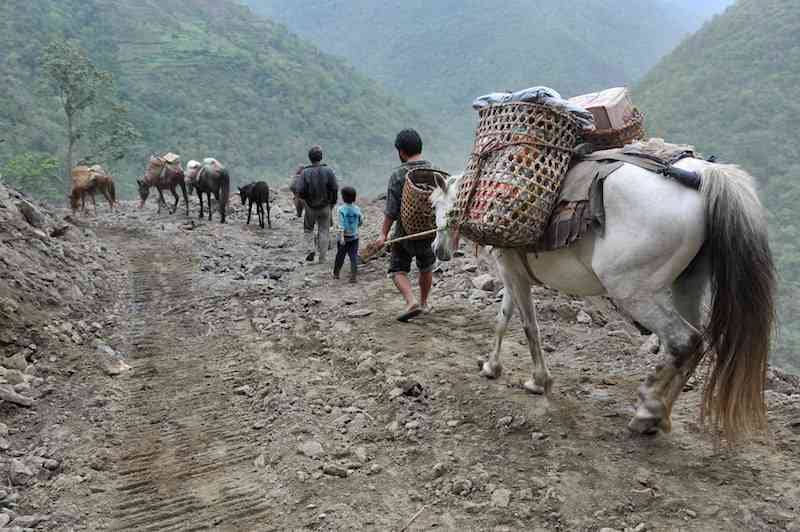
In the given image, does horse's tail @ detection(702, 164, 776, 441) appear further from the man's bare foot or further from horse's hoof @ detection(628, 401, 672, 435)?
the man's bare foot

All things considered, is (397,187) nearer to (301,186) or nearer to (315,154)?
(315,154)

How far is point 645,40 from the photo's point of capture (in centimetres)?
10856

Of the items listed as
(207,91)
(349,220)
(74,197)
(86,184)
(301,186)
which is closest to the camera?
(349,220)

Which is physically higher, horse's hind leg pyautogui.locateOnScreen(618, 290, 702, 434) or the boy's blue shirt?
the boy's blue shirt

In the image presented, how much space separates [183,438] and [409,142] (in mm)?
3259

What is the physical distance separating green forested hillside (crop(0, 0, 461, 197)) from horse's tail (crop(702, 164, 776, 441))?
3290cm

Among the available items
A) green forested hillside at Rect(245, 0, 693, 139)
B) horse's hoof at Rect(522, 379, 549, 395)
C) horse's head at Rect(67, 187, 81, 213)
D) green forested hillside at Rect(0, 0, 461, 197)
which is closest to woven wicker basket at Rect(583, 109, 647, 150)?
horse's hoof at Rect(522, 379, 549, 395)

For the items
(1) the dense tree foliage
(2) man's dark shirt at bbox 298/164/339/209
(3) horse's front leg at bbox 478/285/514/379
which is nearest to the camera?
(3) horse's front leg at bbox 478/285/514/379

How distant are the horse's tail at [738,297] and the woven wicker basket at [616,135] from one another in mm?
814

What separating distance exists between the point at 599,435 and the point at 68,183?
27695 millimetres

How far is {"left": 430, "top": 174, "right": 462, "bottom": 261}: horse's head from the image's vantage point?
15.7 feet

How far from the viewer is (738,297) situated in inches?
128

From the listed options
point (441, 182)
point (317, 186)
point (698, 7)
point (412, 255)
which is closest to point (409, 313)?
point (412, 255)

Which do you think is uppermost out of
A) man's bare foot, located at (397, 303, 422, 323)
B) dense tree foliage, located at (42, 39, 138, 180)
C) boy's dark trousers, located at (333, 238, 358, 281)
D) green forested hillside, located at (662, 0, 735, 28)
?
green forested hillside, located at (662, 0, 735, 28)
